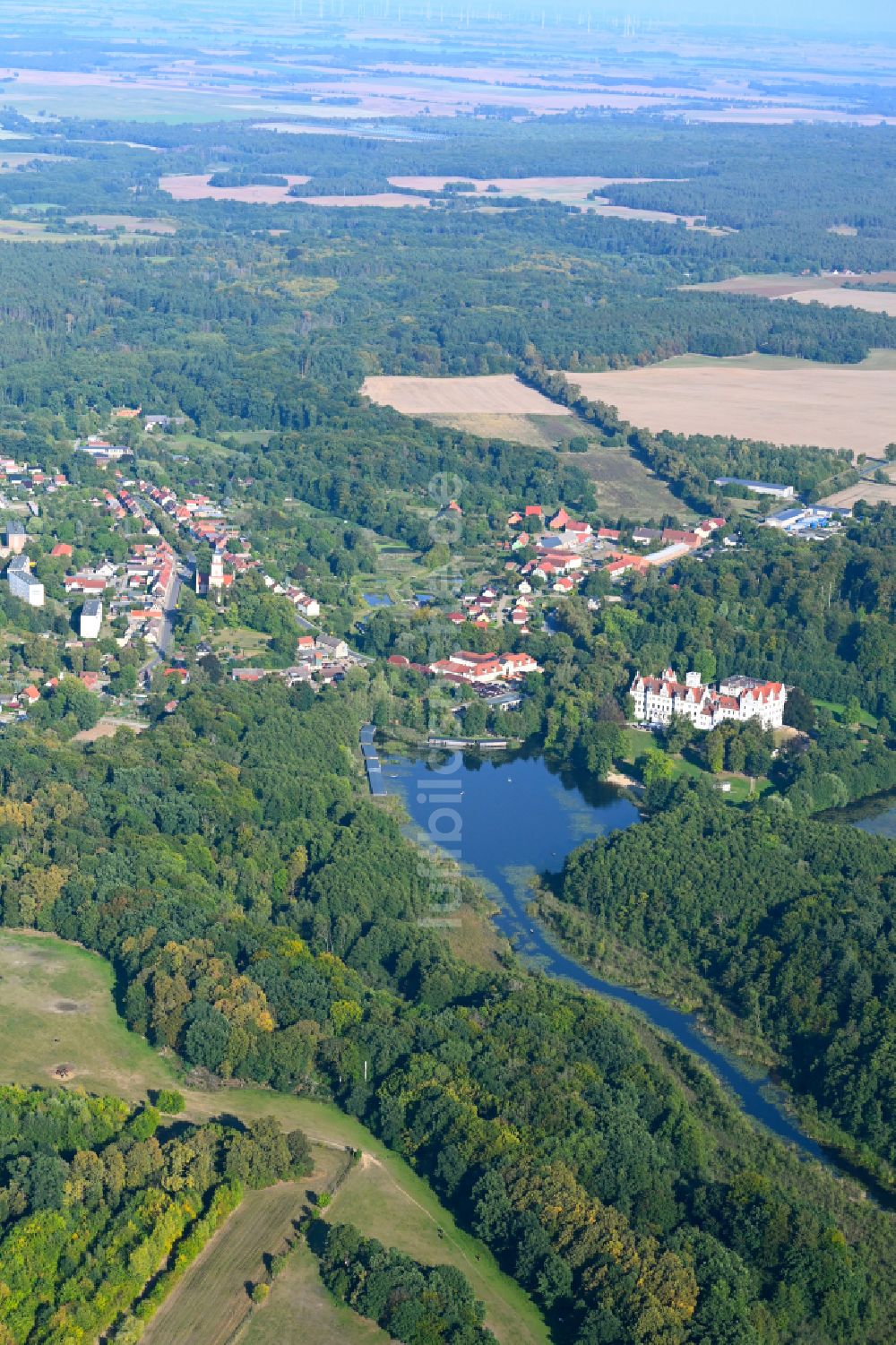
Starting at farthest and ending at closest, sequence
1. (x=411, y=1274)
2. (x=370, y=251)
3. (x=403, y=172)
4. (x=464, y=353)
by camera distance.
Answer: (x=403, y=172)
(x=370, y=251)
(x=464, y=353)
(x=411, y=1274)

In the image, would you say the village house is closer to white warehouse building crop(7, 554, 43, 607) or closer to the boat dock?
the boat dock

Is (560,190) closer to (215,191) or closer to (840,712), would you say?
(215,191)

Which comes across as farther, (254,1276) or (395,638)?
(395,638)

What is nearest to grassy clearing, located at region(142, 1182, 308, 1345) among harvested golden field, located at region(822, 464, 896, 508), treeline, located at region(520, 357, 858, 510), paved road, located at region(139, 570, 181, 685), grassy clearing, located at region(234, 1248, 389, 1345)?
grassy clearing, located at region(234, 1248, 389, 1345)

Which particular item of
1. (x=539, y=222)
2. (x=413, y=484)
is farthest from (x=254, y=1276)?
(x=539, y=222)

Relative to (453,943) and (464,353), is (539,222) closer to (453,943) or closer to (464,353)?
(464,353)
